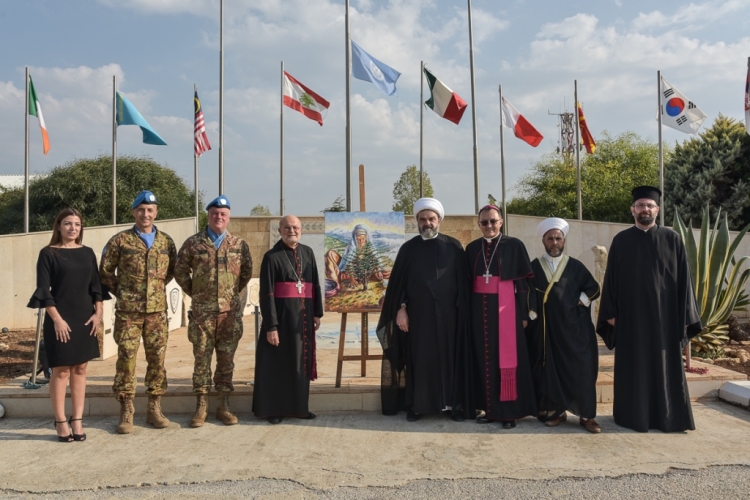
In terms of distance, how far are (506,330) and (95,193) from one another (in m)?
19.4

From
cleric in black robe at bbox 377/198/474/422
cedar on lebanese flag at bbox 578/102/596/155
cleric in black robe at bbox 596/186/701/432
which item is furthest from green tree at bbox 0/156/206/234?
cleric in black robe at bbox 596/186/701/432

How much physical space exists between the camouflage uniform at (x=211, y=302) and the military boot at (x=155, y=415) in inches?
13.4

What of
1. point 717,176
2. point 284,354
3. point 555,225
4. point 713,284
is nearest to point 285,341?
point 284,354

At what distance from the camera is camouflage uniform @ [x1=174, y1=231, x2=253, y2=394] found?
4566 millimetres

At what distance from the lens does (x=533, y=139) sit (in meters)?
14.4

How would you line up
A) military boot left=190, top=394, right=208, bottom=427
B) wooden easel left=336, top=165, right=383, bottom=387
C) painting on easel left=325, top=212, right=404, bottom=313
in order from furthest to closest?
painting on easel left=325, top=212, right=404, bottom=313 < wooden easel left=336, top=165, right=383, bottom=387 < military boot left=190, top=394, right=208, bottom=427

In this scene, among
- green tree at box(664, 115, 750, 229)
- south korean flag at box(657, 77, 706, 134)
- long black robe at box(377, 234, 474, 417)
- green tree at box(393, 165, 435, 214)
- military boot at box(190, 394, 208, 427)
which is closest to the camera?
military boot at box(190, 394, 208, 427)

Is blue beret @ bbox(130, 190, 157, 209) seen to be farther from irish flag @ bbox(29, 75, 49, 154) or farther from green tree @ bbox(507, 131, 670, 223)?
green tree @ bbox(507, 131, 670, 223)

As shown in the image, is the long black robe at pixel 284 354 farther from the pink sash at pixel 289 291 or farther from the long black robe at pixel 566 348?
the long black robe at pixel 566 348

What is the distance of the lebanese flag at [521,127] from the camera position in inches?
567

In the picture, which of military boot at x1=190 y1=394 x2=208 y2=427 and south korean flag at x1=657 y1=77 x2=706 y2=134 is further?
south korean flag at x1=657 y1=77 x2=706 y2=134

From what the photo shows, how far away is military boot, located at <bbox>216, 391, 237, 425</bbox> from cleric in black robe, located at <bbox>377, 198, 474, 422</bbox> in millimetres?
1295

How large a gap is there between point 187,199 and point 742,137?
19.0 metres

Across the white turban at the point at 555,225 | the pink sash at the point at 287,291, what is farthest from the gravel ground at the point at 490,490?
the white turban at the point at 555,225
